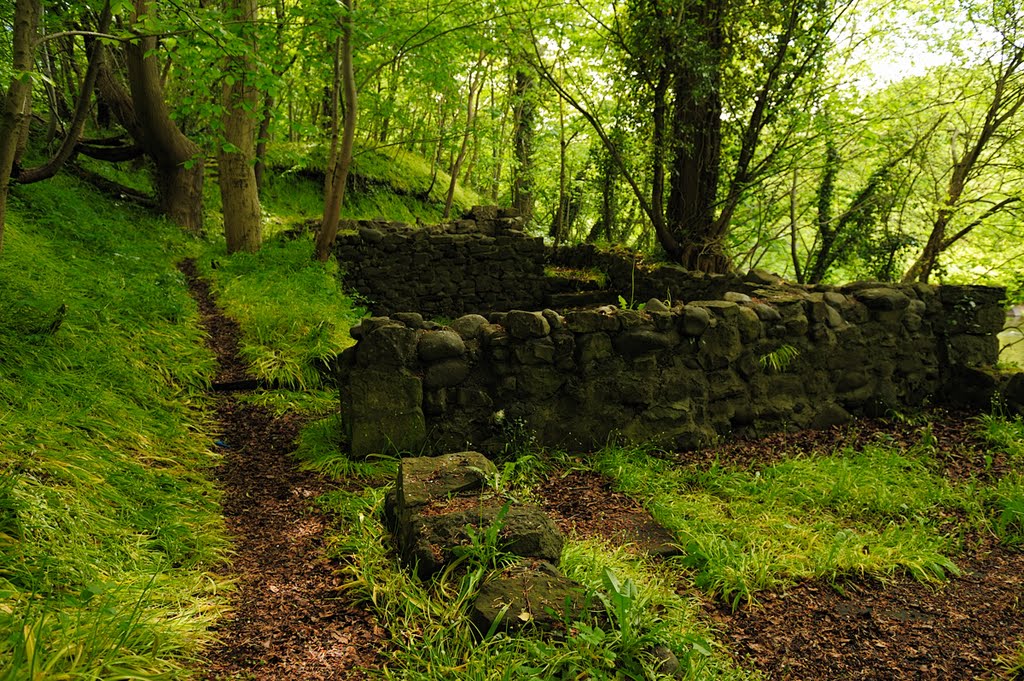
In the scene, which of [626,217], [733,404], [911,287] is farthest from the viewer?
[626,217]

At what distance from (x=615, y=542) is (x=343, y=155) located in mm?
6535

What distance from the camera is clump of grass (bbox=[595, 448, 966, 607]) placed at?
3174 mm

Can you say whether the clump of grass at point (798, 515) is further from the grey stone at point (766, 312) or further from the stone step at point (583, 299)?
the stone step at point (583, 299)

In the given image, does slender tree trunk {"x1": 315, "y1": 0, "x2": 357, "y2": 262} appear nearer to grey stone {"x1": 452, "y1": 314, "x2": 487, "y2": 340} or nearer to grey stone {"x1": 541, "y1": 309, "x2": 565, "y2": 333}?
grey stone {"x1": 452, "y1": 314, "x2": 487, "y2": 340}

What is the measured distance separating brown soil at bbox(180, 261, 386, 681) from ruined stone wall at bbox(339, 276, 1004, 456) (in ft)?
2.13

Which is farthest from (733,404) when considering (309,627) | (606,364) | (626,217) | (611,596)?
(626,217)

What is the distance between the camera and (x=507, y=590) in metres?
2.34

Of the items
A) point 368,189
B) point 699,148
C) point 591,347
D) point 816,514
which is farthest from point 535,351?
point 368,189

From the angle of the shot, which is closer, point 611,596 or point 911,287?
point 611,596

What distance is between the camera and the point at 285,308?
6461 millimetres

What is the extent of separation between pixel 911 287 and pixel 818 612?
4.59m

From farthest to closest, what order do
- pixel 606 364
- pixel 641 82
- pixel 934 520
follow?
pixel 641 82 → pixel 606 364 → pixel 934 520

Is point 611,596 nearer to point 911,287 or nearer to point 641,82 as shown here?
point 911,287

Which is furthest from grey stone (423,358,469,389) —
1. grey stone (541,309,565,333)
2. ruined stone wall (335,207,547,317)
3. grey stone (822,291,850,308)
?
ruined stone wall (335,207,547,317)
